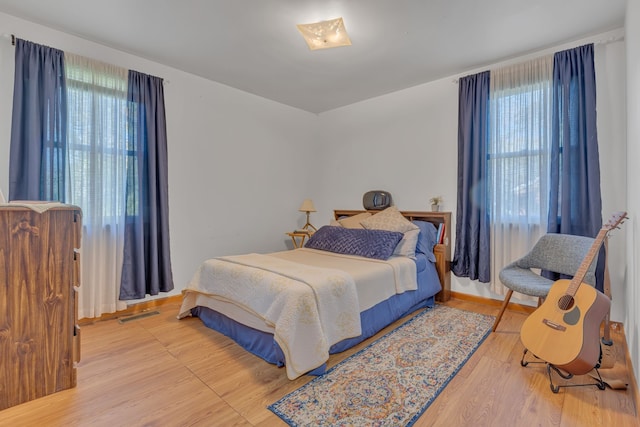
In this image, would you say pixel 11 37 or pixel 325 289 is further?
pixel 11 37

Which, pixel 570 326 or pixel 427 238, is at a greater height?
pixel 427 238

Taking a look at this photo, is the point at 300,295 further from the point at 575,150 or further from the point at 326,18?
the point at 575,150

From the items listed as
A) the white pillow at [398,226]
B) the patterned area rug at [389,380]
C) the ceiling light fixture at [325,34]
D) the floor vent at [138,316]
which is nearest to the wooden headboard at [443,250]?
the white pillow at [398,226]

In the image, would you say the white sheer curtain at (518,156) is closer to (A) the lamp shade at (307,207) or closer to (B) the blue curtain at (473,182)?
(B) the blue curtain at (473,182)

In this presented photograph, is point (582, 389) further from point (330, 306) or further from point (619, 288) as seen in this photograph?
point (330, 306)

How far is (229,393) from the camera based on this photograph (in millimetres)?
1799

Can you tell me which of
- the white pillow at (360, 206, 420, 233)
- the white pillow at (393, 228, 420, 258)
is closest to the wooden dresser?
the white pillow at (393, 228, 420, 258)

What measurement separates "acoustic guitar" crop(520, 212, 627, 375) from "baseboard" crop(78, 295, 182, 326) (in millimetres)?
3349

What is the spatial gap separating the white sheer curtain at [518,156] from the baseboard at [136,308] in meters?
3.53

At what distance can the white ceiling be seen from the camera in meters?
2.30

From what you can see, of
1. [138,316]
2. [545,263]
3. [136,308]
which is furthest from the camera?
[136,308]

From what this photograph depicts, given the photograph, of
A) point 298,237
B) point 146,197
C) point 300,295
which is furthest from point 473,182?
point 146,197

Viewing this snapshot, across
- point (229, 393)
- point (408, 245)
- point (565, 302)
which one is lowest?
point (229, 393)

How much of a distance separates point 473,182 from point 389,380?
2318 millimetres
